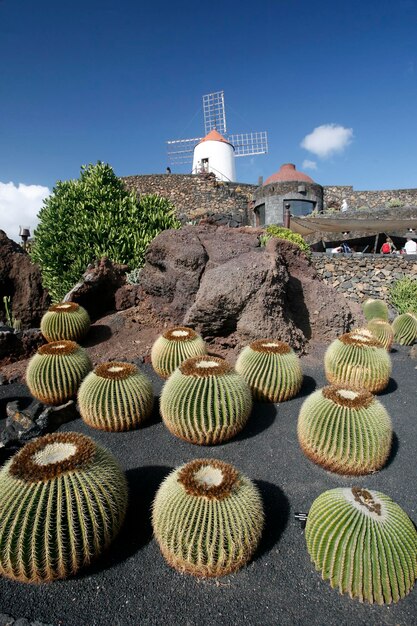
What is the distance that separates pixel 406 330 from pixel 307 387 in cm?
379

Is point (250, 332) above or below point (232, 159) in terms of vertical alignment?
below

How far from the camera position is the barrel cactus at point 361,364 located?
16.1ft

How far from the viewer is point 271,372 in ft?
15.2

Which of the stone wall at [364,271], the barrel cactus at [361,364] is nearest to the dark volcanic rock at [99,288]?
the barrel cactus at [361,364]

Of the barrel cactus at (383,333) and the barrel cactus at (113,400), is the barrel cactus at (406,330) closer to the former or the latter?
the barrel cactus at (383,333)

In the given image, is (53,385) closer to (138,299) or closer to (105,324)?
(105,324)

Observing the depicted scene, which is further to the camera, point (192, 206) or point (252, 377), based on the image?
point (192, 206)

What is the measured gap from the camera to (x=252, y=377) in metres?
4.67

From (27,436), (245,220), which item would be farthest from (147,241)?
(245,220)

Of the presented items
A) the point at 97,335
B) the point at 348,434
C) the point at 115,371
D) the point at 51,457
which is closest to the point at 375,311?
the point at 97,335

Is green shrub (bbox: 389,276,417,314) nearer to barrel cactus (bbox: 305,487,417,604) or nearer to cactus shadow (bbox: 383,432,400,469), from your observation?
cactus shadow (bbox: 383,432,400,469)

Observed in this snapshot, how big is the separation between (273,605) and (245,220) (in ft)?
83.0

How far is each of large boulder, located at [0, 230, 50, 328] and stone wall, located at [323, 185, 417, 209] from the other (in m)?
24.1

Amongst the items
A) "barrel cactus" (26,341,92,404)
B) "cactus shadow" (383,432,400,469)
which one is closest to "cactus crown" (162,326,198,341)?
"barrel cactus" (26,341,92,404)
